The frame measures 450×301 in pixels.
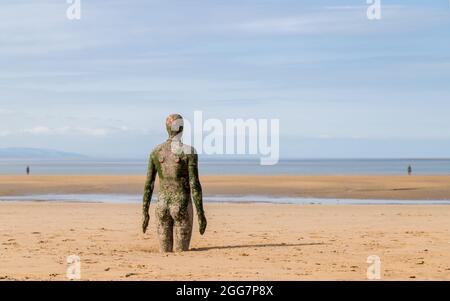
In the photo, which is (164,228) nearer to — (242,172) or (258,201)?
(258,201)

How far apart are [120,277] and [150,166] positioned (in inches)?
135

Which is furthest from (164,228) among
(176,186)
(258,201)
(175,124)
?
(258,201)

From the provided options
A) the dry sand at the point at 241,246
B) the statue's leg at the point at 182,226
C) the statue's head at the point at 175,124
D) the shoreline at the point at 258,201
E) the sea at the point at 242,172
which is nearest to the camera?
the dry sand at the point at 241,246

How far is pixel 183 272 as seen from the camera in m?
12.1

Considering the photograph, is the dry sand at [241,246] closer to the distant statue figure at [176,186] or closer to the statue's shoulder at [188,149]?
the distant statue figure at [176,186]

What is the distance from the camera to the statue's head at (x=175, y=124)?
14.4m

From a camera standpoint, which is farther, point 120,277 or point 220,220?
point 220,220

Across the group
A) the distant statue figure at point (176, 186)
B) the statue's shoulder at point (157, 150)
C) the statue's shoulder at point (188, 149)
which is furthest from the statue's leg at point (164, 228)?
the statue's shoulder at point (188, 149)

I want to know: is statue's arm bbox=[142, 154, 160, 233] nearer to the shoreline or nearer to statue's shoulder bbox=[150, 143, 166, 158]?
statue's shoulder bbox=[150, 143, 166, 158]

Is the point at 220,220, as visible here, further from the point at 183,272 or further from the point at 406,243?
the point at 183,272

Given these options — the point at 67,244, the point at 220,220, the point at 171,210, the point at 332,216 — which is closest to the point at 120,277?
Answer: the point at 171,210

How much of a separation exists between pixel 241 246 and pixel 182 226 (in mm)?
1815

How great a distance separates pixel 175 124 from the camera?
1438 centimetres
